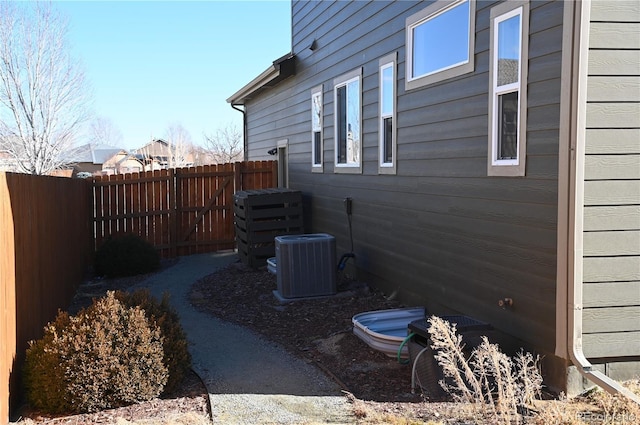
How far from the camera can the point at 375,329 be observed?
6523 millimetres

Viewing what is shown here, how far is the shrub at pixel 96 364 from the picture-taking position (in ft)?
15.7

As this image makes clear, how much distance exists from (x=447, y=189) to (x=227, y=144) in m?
35.8

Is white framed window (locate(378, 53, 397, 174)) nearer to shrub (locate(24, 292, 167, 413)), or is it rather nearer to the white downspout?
the white downspout

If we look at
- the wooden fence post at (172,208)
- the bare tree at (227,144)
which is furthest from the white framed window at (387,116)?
the bare tree at (227,144)

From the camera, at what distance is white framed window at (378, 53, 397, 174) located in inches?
315

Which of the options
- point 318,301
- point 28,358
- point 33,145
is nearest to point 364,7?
point 318,301

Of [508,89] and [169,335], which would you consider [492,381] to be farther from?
[169,335]

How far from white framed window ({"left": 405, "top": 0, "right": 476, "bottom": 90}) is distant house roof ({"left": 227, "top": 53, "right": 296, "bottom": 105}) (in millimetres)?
5625

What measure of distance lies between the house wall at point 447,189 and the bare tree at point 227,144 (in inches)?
1138

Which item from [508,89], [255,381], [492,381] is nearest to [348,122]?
[508,89]

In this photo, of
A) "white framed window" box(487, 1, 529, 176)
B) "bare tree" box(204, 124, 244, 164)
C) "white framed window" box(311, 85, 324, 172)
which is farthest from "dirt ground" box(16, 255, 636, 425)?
"bare tree" box(204, 124, 244, 164)

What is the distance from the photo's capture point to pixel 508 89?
213 inches

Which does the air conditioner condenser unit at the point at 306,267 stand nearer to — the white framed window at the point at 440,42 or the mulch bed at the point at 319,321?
the mulch bed at the point at 319,321

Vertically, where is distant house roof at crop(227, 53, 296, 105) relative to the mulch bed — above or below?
above
